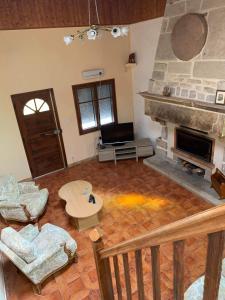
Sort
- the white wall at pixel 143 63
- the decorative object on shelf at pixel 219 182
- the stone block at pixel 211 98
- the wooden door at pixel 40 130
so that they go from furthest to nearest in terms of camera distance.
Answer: the white wall at pixel 143 63 < the wooden door at pixel 40 130 < the decorative object on shelf at pixel 219 182 < the stone block at pixel 211 98

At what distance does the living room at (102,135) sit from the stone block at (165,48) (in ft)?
0.06

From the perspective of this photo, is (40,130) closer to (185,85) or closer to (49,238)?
(49,238)

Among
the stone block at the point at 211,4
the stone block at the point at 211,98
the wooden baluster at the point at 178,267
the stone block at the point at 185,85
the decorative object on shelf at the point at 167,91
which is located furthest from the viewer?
the decorative object on shelf at the point at 167,91

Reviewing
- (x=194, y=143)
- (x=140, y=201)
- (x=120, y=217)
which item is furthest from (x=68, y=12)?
(x=120, y=217)

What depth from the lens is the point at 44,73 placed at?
5.12 meters

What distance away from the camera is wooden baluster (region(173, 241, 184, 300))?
82 centimetres

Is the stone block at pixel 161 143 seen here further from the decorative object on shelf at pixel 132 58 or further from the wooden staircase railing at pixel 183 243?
the wooden staircase railing at pixel 183 243

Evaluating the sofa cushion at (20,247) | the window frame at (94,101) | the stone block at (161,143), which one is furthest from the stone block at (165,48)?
the sofa cushion at (20,247)

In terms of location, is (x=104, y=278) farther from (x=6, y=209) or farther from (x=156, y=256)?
(x=6, y=209)

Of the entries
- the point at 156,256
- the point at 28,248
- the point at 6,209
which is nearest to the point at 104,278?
the point at 156,256

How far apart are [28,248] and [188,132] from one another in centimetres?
360

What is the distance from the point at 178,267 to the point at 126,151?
524 centimetres

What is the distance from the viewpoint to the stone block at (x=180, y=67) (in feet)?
13.8

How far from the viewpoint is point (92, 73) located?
5629 millimetres
